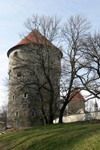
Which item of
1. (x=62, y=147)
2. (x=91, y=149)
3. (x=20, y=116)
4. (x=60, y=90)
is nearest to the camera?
(x=91, y=149)

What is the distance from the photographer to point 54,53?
19547 mm

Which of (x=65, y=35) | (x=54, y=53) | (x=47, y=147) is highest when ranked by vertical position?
(x=65, y=35)

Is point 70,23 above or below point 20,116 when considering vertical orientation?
above

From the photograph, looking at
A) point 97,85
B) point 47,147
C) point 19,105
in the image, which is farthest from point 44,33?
point 47,147

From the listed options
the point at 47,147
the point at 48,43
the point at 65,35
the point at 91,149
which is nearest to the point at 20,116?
the point at 48,43

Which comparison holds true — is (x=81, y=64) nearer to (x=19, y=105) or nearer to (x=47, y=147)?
(x=47, y=147)

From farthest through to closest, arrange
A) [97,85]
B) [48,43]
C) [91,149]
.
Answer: [48,43] < [97,85] < [91,149]

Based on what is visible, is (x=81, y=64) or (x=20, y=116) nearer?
(x=81, y=64)

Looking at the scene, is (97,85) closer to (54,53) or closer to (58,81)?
(58,81)

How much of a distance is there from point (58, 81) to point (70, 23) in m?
5.79

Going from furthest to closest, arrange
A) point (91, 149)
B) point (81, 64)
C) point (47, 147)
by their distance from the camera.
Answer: point (81, 64) < point (47, 147) < point (91, 149)

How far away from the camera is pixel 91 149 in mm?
6680

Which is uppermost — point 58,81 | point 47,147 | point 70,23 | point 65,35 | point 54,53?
point 70,23

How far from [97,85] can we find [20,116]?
1308 cm
